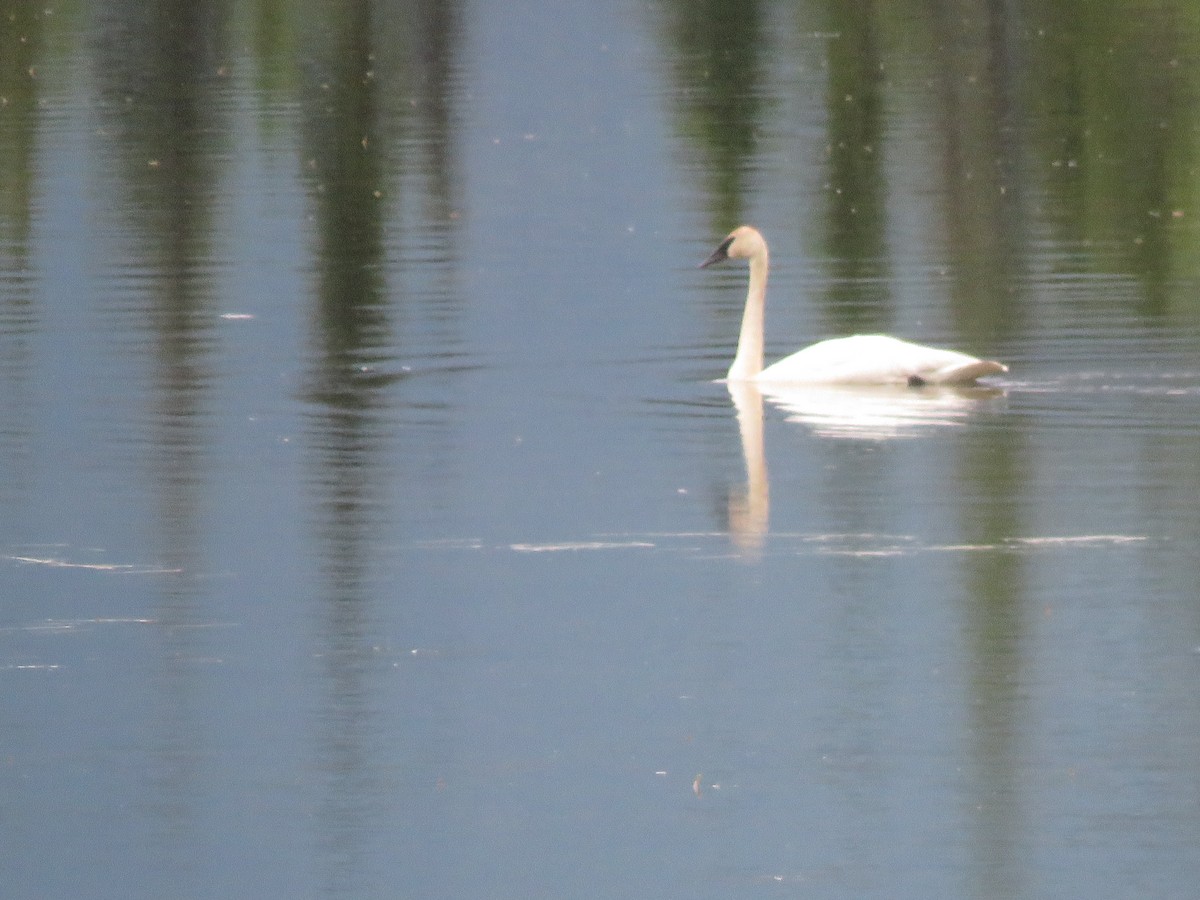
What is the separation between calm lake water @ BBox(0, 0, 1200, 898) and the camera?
24.8ft

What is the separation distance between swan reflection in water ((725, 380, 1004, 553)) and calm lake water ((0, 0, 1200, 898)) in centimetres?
5

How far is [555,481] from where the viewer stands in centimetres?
1212

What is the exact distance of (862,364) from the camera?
14.4m

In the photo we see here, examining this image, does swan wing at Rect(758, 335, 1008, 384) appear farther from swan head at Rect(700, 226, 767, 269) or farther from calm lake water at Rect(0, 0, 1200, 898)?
swan head at Rect(700, 226, 767, 269)

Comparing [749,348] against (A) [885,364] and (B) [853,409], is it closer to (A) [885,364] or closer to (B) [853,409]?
(A) [885,364]

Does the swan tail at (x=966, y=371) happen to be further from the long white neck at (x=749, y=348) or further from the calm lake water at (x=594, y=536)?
the long white neck at (x=749, y=348)

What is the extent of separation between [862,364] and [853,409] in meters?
0.38

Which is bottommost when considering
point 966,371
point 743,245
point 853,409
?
point 853,409

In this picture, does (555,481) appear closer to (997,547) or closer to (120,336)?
(997,547)

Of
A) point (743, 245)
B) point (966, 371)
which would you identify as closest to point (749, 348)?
point (966, 371)

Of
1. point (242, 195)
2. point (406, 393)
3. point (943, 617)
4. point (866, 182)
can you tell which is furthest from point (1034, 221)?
point (943, 617)

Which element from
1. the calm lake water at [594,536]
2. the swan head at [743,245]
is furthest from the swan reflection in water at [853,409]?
the swan head at [743,245]

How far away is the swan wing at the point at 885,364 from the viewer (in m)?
14.4

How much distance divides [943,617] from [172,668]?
2172mm
